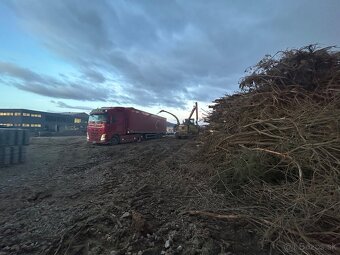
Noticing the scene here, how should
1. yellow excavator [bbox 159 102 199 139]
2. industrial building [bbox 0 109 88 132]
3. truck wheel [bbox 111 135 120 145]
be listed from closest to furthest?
truck wheel [bbox 111 135 120 145] < yellow excavator [bbox 159 102 199 139] < industrial building [bbox 0 109 88 132]

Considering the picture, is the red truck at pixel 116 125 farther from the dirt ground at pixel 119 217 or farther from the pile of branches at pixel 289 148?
the pile of branches at pixel 289 148

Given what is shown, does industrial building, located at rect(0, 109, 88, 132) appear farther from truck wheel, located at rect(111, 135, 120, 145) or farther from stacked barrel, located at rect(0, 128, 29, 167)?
stacked barrel, located at rect(0, 128, 29, 167)

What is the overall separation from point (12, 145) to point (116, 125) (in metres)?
11.1

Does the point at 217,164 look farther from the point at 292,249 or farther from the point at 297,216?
the point at 292,249

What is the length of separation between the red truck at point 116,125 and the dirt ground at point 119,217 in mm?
13207

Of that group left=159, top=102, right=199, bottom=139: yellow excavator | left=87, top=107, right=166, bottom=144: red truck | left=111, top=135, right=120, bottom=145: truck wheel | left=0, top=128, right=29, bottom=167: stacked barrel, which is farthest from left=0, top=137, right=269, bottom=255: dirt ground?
left=159, top=102, right=199, bottom=139: yellow excavator

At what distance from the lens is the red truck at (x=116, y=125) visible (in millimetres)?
24578

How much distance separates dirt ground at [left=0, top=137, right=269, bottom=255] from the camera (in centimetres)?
496

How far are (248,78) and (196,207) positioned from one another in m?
5.64

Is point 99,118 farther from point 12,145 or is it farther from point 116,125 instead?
point 12,145

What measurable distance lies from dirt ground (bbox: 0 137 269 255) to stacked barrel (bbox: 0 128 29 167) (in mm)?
3647

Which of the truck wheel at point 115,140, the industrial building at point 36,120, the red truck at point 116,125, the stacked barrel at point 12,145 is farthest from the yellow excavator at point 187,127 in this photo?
the industrial building at point 36,120

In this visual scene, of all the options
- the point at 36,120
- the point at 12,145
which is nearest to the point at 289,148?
the point at 12,145

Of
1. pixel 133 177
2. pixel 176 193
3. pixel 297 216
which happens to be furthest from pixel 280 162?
pixel 133 177
